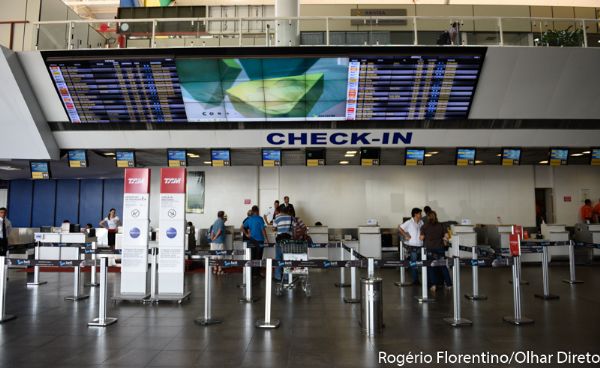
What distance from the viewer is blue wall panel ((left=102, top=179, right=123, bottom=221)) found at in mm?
18359

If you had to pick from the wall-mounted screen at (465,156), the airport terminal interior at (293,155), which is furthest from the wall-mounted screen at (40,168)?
the wall-mounted screen at (465,156)

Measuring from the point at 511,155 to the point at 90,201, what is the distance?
55.9ft

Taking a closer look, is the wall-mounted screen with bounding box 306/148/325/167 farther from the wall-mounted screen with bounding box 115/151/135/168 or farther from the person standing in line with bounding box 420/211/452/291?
the wall-mounted screen with bounding box 115/151/135/168

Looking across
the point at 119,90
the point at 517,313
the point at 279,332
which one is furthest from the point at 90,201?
the point at 517,313

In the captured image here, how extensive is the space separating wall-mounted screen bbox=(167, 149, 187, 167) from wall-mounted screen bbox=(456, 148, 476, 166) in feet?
23.6

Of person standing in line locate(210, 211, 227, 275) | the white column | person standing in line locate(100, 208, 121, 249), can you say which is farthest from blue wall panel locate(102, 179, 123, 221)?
the white column

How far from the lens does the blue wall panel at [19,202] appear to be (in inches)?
737

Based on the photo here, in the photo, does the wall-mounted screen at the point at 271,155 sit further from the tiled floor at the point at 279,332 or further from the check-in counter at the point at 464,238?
the check-in counter at the point at 464,238

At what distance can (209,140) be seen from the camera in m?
10.6

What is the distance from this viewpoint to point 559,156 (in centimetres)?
1086

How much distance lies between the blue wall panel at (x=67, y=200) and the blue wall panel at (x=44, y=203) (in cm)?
25

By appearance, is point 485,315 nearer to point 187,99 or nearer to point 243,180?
point 187,99

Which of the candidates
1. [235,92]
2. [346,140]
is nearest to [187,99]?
[235,92]

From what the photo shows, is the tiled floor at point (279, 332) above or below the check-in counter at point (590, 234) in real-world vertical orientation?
below
